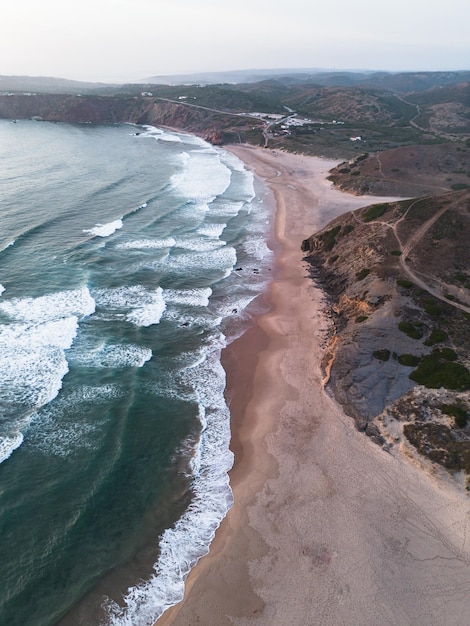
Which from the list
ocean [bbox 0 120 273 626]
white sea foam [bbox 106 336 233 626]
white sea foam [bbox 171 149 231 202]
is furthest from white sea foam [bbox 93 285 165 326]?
white sea foam [bbox 171 149 231 202]

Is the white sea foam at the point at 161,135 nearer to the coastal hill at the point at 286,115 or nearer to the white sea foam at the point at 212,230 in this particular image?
the coastal hill at the point at 286,115

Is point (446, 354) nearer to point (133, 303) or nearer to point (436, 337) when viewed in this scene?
point (436, 337)

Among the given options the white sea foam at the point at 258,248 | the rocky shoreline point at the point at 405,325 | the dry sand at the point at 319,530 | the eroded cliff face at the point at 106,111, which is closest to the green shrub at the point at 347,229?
the rocky shoreline point at the point at 405,325

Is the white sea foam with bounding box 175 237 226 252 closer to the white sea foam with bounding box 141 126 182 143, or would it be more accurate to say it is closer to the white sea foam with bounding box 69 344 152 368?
the white sea foam with bounding box 69 344 152 368

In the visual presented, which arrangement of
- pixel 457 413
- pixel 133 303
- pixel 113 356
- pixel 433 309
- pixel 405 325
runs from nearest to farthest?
pixel 457 413
pixel 113 356
pixel 405 325
pixel 433 309
pixel 133 303

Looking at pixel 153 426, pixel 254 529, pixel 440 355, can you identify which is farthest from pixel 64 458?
pixel 440 355

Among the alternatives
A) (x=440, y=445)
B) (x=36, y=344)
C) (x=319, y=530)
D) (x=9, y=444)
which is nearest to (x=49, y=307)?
(x=36, y=344)

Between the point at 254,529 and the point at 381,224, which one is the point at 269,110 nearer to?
the point at 381,224
